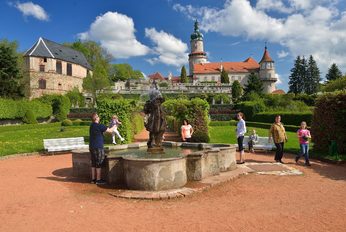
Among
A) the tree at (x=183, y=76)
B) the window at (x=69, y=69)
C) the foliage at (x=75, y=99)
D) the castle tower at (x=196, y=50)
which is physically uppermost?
the castle tower at (x=196, y=50)

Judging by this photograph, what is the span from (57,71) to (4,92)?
22823 mm

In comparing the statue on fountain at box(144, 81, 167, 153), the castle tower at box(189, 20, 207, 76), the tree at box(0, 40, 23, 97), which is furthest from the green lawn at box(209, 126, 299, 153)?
the castle tower at box(189, 20, 207, 76)

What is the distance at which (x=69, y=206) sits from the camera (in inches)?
263

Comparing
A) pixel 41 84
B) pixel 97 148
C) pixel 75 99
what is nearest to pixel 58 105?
pixel 75 99

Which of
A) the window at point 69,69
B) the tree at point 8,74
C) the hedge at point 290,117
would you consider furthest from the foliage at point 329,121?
the window at point 69,69

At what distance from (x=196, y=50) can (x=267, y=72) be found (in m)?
29.5


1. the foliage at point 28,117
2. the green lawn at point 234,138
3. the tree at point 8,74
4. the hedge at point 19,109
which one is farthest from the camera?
the tree at point 8,74

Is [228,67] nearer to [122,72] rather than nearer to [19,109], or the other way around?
[122,72]

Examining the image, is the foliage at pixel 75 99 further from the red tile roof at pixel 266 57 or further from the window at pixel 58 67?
the red tile roof at pixel 266 57

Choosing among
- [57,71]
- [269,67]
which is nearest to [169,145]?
[57,71]

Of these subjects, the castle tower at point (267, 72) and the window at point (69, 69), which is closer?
the window at point (69, 69)

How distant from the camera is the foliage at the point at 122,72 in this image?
9221 cm

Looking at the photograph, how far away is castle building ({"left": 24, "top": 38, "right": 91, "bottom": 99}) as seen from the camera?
5984cm

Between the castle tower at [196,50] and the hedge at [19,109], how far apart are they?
70769mm
